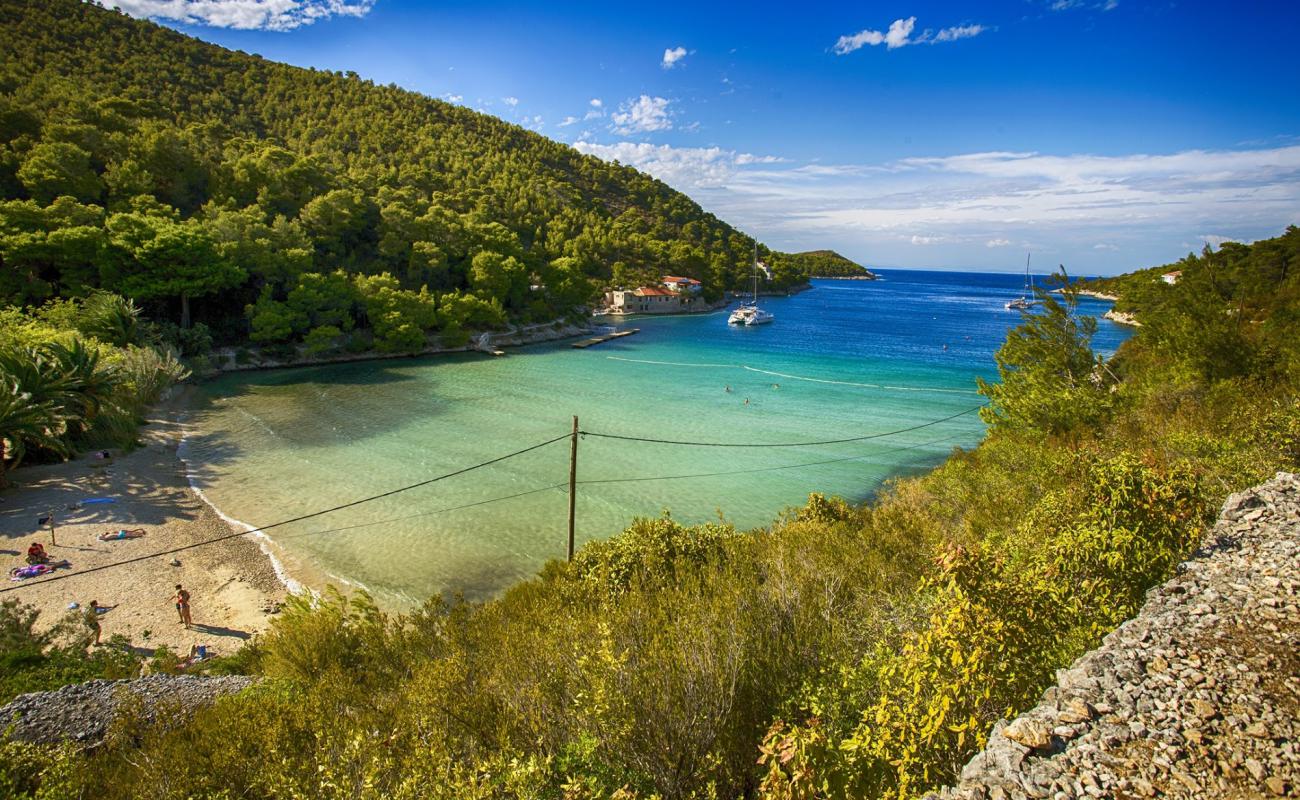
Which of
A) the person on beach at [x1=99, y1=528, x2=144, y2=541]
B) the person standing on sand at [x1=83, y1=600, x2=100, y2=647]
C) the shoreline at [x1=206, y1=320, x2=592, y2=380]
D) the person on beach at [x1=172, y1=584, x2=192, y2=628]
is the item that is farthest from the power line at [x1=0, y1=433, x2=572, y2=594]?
the shoreline at [x1=206, y1=320, x2=592, y2=380]

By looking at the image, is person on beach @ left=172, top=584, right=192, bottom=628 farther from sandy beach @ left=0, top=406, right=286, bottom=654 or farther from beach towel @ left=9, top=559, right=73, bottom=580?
beach towel @ left=9, top=559, right=73, bottom=580

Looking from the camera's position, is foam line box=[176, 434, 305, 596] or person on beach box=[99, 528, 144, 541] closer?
foam line box=[176, 434, 305, 596]

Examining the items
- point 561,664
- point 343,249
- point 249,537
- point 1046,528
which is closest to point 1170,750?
point 1046,528

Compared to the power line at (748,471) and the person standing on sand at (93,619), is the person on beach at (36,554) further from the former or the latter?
the power line at (748,471)

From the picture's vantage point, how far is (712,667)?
5.52m

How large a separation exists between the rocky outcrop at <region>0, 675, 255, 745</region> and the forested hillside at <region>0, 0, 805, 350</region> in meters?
35.6

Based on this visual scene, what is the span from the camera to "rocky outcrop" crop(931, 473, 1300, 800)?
387cm

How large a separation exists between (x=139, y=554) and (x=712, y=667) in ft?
52.6

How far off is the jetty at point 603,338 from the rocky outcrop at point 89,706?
44.5 meters

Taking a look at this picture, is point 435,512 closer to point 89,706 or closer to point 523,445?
point 523,445

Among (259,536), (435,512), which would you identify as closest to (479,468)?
(435,512)

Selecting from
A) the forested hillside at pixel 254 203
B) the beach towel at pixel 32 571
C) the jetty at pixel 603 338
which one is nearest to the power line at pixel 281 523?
the beach towel at pixel 32 571

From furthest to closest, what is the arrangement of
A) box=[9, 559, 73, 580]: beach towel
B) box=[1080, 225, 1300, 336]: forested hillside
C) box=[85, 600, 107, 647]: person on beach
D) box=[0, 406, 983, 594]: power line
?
box=[1080, 225, 1300, 336]: forested hillside
box=[0, 406, 983, 594]: power line
box=[9, 559, 73, 580]: beach towel
box=[85, 600, 107, 647]: person on beach

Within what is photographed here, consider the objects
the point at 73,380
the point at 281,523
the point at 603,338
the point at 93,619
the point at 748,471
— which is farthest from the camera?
the point at 603,338
